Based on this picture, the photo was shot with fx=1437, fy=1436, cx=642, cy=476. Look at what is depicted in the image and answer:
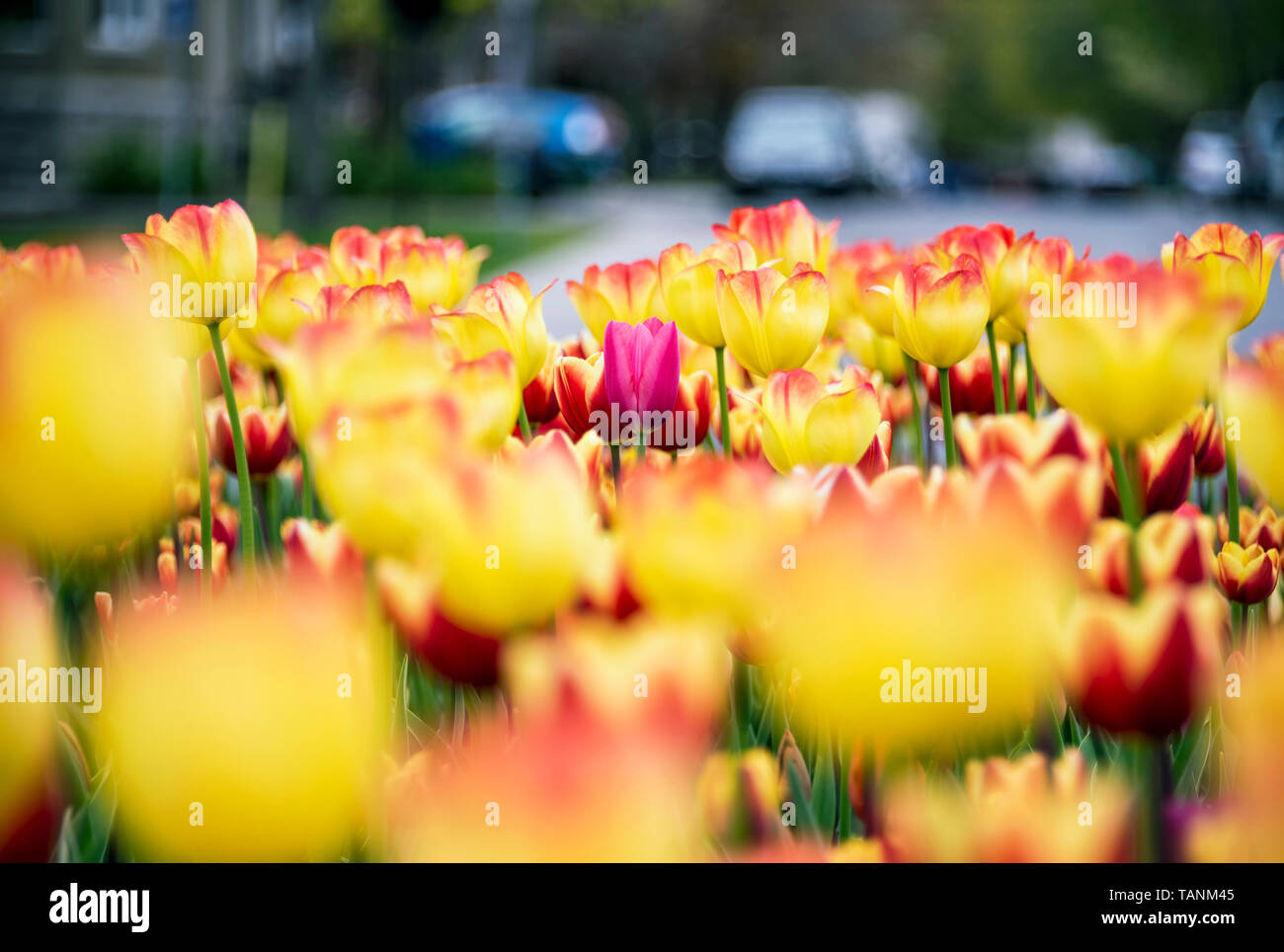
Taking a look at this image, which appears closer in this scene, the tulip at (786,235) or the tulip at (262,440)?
the tulip at (262,440)

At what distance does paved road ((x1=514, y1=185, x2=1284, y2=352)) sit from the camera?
43.9 feet

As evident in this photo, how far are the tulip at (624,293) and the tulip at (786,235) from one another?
161 millimetres

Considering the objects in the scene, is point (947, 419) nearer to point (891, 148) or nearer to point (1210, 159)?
point (1210, 159)

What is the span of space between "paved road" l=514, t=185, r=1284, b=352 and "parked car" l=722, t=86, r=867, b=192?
21.4 inches

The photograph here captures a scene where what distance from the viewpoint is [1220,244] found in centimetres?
135

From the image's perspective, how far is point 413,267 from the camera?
1.51 metres

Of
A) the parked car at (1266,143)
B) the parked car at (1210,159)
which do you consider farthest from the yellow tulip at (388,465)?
the parked car at (1210,159)

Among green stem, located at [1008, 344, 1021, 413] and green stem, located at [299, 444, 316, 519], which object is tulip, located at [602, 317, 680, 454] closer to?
green stem, located at [299, 444, 316, 519]

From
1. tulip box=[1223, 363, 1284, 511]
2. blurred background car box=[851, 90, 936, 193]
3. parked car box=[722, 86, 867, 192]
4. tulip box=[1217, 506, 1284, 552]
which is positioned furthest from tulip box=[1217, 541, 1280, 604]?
blurred background car box=[851, 90, 936, 193]

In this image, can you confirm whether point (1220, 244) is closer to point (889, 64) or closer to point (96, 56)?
point (96, 56)

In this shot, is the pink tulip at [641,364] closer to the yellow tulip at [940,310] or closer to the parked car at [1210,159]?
the yellow tulip at [940,310]

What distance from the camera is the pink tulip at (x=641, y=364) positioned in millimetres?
1116

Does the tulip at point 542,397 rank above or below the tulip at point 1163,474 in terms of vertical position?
above

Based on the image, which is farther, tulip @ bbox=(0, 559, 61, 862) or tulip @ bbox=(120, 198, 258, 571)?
tulip @ bbox=(120, 198, 258, 571)
